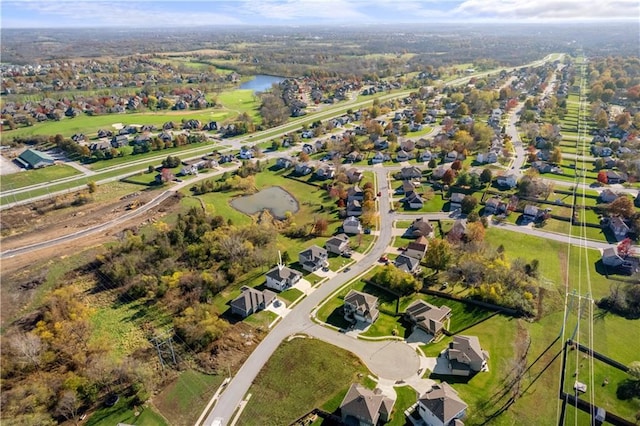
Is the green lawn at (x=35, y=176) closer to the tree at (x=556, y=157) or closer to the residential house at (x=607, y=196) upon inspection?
the residential house at (x=607, y=196)

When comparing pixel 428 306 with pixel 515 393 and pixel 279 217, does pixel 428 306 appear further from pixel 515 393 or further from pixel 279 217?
pixel 279 217

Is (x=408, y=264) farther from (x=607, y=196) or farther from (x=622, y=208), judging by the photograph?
(x=607, y=196)

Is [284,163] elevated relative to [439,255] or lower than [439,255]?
elevated

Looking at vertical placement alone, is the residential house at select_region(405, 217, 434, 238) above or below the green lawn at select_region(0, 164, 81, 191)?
below

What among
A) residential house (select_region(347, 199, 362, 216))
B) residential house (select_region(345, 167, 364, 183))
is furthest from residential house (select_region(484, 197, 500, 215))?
residential house (select_region(345, 167, 364, 183))

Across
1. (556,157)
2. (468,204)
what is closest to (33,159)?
(468,204)

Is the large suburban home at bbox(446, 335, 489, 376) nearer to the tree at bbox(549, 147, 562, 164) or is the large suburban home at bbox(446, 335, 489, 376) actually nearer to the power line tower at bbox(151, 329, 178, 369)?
the power line tower at bbox(151, 329, 178, 369)

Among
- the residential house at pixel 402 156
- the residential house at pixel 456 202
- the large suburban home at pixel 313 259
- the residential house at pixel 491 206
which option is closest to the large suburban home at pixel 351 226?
the large suburban home at pixel 313 259
